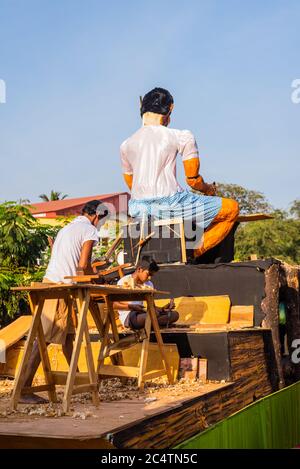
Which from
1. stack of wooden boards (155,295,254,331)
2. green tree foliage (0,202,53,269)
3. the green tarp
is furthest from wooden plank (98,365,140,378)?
green tree foliage (0,202,53,269)

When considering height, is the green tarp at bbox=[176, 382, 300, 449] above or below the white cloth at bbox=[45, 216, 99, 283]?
below

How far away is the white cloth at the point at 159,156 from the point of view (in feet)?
22.8

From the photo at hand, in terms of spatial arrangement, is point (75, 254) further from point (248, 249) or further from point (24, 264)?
point (248, 249)

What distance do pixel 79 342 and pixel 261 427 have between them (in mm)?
1300

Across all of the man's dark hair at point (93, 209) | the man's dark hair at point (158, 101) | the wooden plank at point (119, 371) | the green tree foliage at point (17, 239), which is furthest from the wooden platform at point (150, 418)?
the green tree foliage at point (17, 239)

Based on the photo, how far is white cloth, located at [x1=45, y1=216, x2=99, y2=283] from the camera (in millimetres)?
4773

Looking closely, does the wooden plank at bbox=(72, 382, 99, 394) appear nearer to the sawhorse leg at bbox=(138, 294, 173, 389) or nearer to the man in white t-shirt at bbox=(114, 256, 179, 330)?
the sawhorse leg at bbox=(138, 294, 173, 389)

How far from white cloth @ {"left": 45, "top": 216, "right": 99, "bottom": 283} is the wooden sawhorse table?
24 cm

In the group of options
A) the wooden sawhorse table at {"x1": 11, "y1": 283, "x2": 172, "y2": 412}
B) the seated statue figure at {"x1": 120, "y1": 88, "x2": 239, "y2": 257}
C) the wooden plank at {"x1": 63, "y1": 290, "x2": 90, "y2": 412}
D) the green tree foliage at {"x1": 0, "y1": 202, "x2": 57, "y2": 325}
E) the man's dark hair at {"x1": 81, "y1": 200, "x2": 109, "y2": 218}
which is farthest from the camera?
the green tree foliage at {"x1": 0, "y1": 202, "x2": 57, "y2": 325}

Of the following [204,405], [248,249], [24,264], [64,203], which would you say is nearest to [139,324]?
[204,405]

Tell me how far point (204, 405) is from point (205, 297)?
221cm

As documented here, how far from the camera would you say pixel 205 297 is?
21.2 ft

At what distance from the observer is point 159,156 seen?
6.96 meters

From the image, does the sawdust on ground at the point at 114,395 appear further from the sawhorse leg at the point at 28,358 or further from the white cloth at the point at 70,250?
the white cloth at the point at 70,250
